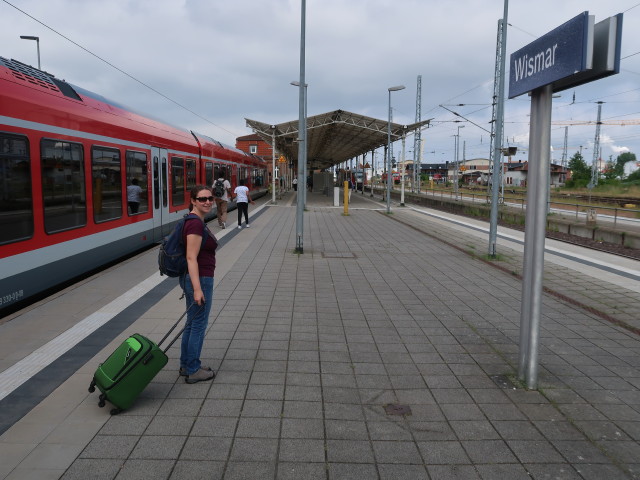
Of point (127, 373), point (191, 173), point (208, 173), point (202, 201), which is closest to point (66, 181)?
point (202, 201)

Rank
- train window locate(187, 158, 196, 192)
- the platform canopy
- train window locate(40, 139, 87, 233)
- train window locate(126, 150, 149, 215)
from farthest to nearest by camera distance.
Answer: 1. the platform canopy
2. train window locate(187, 158, 196, 192)
3. train window locate(126, 150, 149, 215)
4. train window locate(40, 139, 87, 233)

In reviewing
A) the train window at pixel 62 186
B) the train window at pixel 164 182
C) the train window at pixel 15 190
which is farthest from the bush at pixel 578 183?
the train window at pixel 15 190

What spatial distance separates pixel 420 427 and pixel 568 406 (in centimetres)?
124

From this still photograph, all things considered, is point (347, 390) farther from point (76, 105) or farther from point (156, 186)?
point (156, 186)

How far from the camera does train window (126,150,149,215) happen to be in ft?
32.3

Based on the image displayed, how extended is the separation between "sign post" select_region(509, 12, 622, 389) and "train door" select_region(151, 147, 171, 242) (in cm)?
869

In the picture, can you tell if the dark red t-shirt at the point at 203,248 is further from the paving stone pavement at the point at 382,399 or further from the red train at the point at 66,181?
the red train at the point at 66,181

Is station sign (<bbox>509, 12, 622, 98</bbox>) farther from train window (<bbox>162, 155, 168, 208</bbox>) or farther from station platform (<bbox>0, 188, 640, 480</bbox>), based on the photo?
train window (<bbox>162, 155, 168, 208</bbox>)

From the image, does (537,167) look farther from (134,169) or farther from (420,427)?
(134,169)

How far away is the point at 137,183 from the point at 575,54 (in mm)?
8591

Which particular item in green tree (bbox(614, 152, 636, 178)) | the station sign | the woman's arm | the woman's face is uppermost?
green tree (bbox(614, 152, 636, 178))

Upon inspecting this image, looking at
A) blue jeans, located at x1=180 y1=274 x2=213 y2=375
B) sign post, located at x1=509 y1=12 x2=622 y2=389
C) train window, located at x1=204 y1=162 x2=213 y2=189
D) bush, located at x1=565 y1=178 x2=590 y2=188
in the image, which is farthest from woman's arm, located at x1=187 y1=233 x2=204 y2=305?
bush, located at x1=565 y1=178 x2=590 y2=188

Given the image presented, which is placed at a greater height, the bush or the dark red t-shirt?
the bush

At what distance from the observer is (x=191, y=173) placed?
15.1 m
